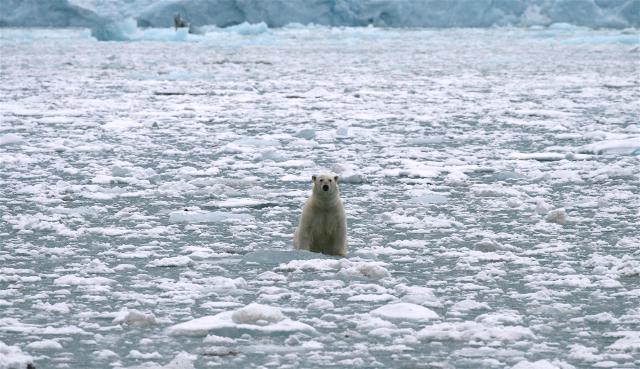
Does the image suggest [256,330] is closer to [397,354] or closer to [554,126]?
[397,354]

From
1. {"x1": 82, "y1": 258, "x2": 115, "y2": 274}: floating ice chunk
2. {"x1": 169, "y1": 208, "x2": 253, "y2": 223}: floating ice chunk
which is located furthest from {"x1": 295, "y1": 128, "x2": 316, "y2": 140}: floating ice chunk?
{"x1": 82, "y1": 258, "x2": 115, "y2": 274}: floating ice chunk

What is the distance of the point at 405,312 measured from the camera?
3.15 m

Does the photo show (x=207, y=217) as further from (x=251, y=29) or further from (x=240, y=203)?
(x=251, y=29)

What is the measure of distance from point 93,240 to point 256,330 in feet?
5.12

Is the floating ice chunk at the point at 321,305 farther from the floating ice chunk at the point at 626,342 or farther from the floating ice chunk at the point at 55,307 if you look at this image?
the floating ice chunk at the point at 626,342

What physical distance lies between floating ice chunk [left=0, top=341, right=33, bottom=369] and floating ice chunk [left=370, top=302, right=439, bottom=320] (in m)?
1.00

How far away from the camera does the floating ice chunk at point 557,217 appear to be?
15.5ft

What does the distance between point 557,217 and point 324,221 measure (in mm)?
1276

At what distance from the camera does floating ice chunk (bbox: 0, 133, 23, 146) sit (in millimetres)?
7699

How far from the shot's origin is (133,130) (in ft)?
29.1

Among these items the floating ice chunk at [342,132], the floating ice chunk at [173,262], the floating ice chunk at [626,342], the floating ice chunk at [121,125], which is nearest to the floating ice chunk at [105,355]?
the floating ice chunk at [173,262]

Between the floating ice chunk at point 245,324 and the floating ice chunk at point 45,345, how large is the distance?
304mm

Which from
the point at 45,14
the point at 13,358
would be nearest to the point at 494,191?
the point at 13,358

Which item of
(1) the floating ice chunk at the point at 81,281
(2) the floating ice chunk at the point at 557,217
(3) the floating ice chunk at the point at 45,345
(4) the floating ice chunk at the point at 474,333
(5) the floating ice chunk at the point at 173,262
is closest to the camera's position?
(3) the floating ice chunk at the point at 45,345
